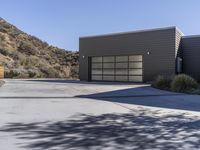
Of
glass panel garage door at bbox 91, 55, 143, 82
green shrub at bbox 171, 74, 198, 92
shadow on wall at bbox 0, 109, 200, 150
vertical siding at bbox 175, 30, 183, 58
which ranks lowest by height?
shadow on wall at bbox 0, 109, 200, 150

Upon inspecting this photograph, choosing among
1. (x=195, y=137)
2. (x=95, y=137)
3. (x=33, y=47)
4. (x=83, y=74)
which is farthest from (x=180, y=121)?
(x=33, y=47)

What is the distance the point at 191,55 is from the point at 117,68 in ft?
23.2

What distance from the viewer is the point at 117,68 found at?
31547 mm

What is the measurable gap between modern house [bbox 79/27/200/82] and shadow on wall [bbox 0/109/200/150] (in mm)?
18739

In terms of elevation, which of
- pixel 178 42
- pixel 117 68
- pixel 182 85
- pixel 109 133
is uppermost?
pixel 178 42

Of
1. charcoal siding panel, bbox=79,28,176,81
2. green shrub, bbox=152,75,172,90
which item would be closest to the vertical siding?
charcoal siding panel, bbox=79,28,176,81

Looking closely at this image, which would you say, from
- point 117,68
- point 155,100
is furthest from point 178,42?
point 155,100

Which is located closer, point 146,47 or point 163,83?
point 163,83

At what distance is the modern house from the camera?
27.5 m

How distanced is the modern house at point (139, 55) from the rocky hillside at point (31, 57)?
955cm

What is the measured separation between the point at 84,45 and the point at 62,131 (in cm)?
2686

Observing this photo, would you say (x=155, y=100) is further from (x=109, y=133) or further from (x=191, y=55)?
(x=191, y=55)

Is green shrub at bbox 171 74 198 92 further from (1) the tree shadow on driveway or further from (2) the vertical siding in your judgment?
(2) the vertical siding

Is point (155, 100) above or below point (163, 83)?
below
